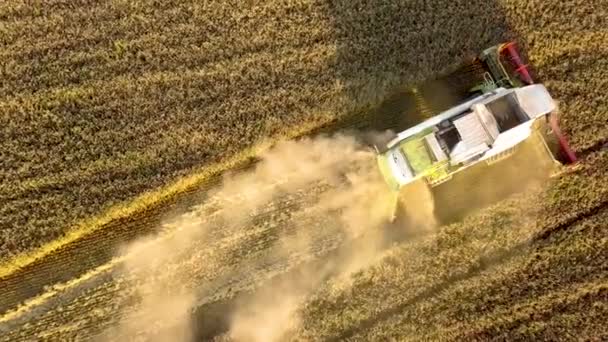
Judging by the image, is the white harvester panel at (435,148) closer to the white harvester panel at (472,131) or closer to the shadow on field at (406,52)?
the white harvester panel at (472,131)

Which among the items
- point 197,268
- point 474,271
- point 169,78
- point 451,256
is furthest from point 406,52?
point 197,268

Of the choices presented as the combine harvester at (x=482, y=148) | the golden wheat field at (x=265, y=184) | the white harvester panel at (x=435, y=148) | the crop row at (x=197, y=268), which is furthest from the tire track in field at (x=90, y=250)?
the white harvester panel at (x=435, y=148)

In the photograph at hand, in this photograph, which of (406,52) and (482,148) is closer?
(482,148)

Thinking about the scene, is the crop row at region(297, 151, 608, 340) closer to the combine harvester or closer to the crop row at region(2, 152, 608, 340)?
the crop row at region(2, 152, 608, 340)

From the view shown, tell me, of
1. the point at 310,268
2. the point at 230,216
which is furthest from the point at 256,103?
the point at 310,268

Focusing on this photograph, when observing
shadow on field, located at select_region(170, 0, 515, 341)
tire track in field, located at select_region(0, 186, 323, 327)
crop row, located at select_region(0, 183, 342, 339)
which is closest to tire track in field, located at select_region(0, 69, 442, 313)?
tire track in field, located at select_region(0, 186, 323, 327)

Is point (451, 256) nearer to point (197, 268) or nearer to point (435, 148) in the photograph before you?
point (435, 148)

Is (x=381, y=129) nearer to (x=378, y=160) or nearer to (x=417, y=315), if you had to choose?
(x=378, y=160)
